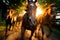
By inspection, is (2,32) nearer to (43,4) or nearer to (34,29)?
(34,29)

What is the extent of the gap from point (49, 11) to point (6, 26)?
46 cm

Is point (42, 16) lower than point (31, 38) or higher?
higher

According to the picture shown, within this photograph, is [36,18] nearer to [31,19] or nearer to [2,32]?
[31,19]

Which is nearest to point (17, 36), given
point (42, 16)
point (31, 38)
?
point (31, 38)

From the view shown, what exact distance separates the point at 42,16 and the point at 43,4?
0.12 metres

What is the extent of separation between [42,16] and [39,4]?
0.41ft

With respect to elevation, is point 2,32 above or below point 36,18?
below

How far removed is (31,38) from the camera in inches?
84.5

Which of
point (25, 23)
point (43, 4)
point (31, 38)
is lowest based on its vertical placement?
point (31, 38)

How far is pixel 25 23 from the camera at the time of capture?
2127mm

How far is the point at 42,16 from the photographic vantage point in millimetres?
2143

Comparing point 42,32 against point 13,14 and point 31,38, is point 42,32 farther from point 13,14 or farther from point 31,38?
point 13,14

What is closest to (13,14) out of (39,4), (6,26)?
(6,26)

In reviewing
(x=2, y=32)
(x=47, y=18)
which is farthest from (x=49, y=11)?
(x=2, y=32)
